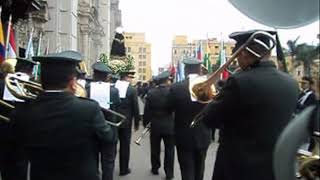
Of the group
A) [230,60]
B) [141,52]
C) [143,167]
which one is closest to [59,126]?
[230,60]

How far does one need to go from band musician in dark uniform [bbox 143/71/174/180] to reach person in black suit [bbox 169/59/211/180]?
2.89m

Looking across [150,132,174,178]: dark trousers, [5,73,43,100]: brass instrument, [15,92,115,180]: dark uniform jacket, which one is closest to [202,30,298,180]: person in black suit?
[15,92,115,180]: dark uniform jacket

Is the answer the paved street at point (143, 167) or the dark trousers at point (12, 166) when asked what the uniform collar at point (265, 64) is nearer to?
the dark trousers at point (12, 166)

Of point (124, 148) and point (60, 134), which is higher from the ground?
point (60, 134)

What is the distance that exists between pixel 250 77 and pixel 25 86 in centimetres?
209

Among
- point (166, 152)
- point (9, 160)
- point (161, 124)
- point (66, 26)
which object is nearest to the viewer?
point (9, 160)

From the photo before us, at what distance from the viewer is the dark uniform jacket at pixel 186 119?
7.58m

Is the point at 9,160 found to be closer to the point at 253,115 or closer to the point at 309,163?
the point at 253,115

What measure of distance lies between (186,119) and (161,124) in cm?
333

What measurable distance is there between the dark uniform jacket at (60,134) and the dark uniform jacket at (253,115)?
0.76 metres

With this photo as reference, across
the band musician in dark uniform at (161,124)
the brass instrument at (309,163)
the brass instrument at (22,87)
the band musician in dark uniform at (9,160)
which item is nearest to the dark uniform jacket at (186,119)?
the band musician in dark uniform at (9,160)

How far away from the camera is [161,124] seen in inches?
434

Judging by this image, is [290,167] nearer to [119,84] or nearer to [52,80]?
[52,80]

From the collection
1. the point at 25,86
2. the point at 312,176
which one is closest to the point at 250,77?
the point at 312,176
